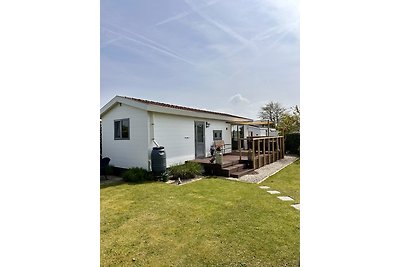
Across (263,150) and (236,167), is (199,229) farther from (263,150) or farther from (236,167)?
(263,150)

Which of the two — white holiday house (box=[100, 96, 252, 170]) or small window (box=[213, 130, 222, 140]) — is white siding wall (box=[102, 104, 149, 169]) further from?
small window (box=[213, 130, 222, 140])

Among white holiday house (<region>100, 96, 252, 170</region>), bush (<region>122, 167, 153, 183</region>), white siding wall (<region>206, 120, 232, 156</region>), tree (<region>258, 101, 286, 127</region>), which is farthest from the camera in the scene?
tree (<region>258, 101, 286, 127</region>)

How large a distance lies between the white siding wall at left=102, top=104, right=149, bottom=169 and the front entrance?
9.28 ft

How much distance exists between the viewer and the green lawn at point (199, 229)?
254 centimetres

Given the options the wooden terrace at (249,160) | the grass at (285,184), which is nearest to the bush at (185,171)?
the wooden terrace at (249,160)

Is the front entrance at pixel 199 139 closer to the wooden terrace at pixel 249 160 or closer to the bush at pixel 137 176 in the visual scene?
the wooden terrace at pixel 249 160

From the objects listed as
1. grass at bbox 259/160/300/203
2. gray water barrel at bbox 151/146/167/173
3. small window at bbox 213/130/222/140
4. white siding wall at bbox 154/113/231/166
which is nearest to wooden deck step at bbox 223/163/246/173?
grass at bbox 259/160/300/203

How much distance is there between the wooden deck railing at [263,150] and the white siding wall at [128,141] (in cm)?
376

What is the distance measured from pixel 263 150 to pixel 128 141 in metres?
5.89

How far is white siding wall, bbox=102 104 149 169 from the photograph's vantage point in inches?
305
